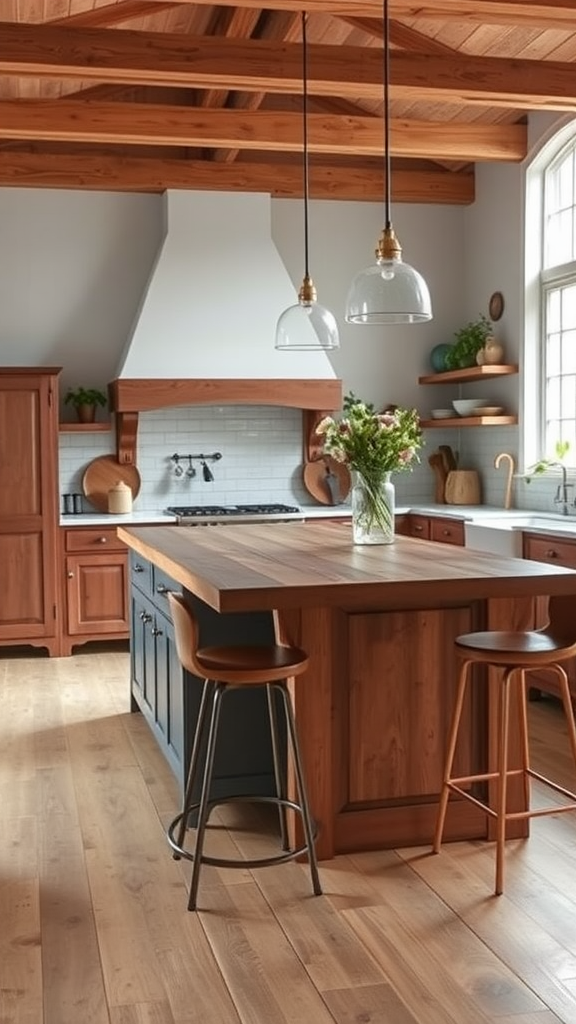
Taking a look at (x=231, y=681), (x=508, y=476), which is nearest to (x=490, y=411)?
(x=508, y=476)

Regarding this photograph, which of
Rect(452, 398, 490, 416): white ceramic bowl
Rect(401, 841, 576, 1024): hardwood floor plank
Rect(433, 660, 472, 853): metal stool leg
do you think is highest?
Rect(452, 398, 490, 416): white ceramic bowl

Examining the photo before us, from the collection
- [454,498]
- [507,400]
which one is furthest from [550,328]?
[454,498]

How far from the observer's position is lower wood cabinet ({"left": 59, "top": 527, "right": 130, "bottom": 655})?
23.0 ft

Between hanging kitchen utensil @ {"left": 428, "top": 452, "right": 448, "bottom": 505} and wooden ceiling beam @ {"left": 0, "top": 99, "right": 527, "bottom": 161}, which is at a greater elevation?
wooden ceiling beam @ {"left": 0, "top": 99, "right": 527, "bottom": 161}

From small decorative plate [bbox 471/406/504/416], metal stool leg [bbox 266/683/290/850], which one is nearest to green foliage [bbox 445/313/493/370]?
small decorative plate [bbox 471/406/504/416]

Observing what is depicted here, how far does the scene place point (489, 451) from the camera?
25.6ft

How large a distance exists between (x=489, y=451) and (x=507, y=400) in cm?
44

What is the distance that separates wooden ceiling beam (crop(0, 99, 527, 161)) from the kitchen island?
347cm

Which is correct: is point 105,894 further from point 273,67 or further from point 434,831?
point 273,67

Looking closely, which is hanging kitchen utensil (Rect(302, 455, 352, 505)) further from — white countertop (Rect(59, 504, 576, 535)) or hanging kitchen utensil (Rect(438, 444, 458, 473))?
hanging kitchen utensil (Rect(438, 444, 458, 473))

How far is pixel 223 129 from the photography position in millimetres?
6449

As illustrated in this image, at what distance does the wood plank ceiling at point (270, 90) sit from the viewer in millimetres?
5027

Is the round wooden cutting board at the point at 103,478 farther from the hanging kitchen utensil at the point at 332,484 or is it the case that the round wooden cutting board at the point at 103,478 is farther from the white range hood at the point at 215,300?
the hanging kitchen utensil at the point at 332,484

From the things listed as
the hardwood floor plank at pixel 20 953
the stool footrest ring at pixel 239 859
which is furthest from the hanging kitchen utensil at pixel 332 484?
the hardwood floor plank at pixel 20 953
